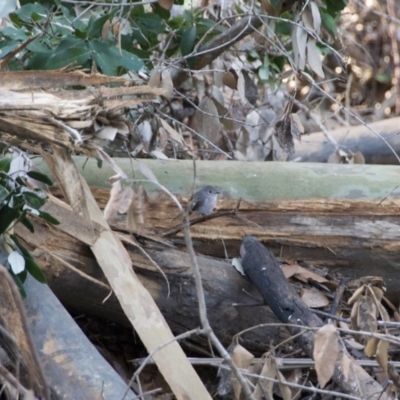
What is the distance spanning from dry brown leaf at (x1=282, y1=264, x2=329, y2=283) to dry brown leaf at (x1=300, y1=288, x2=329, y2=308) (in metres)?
0.05

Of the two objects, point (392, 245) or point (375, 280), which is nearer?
point (375, 280)

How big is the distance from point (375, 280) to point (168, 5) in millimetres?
1388

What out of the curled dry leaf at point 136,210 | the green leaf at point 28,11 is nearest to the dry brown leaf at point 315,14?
the green leaf at point 28,11

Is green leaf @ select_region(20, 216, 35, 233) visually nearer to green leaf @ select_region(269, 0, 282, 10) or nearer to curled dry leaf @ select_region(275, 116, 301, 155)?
curled dry leaf @ select_region(275, 116, 301, 155)

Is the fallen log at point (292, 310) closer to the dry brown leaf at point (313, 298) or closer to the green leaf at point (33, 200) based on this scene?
the dry brown leaf at point (313, 298)

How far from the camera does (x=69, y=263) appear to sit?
7.82 ft

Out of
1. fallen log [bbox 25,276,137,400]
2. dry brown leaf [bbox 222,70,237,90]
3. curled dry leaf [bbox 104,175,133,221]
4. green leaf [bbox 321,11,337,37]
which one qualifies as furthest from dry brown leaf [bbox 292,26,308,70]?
curled dry leaf [bbox 104,175,133,221]

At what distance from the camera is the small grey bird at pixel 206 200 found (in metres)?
2.77

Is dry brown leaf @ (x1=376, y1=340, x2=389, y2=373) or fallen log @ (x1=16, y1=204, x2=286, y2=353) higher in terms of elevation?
dry brown leaf @ (x1=376, y1=340, x2=389, y2=373)

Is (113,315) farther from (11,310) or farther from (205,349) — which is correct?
(11,310)

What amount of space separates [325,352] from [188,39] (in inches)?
76.2

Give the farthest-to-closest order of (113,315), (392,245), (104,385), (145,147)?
1. (145,147)
2. (392,245)
3. (113,315)
4. (104,385)

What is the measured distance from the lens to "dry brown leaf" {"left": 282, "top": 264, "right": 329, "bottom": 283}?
275 centimetres

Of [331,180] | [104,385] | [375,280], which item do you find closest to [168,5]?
[331,180]
